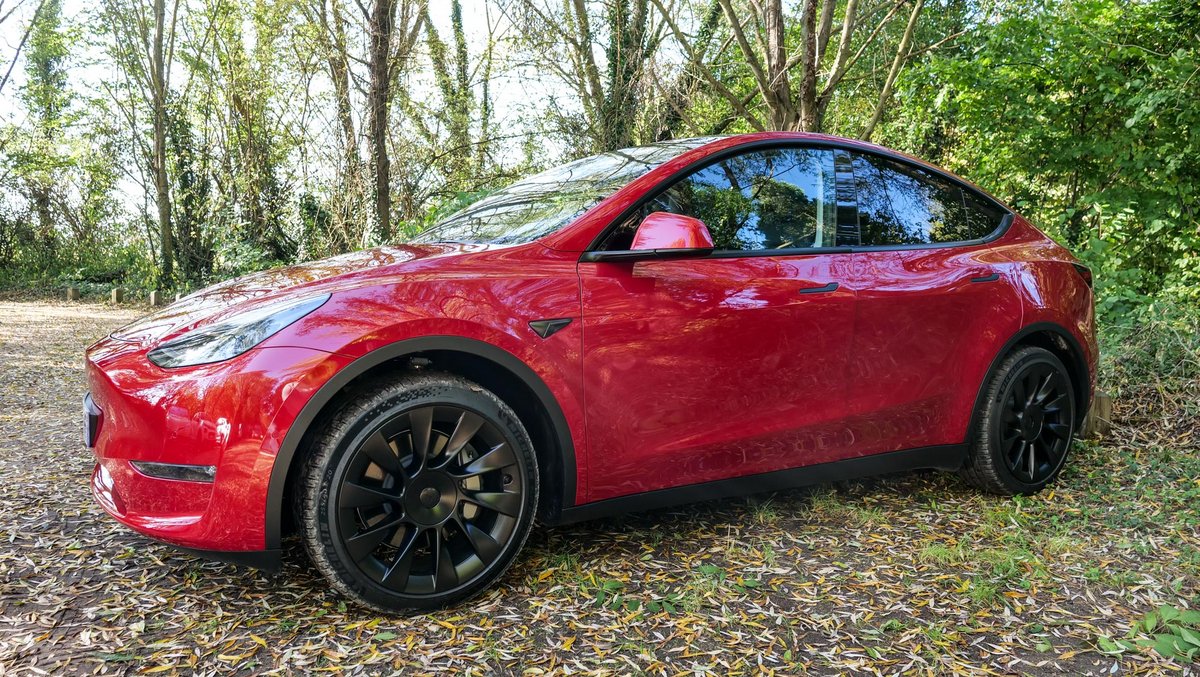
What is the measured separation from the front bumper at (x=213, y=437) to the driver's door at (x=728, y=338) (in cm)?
94

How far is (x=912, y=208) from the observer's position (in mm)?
3521

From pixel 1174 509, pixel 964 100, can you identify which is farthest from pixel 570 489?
pixel 964 100

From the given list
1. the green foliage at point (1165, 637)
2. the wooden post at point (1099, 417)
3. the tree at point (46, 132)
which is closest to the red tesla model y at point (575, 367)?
the green foliage at point (1165, 637)

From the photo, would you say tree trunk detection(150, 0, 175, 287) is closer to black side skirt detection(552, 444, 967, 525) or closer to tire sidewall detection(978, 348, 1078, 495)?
black side skirt detection(552, 444, 967, 525)

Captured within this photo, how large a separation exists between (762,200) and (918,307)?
83cm

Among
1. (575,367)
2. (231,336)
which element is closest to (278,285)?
(231,336)

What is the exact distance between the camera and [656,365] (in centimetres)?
270

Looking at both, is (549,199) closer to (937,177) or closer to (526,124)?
(937,177)

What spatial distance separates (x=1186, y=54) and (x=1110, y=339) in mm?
2826

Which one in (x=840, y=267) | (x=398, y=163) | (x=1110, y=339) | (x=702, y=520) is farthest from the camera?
(x=398, y=163)

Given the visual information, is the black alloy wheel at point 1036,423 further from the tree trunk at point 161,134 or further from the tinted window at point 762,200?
the tree trunk at point 161,134

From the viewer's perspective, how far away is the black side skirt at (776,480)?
9.00 ft

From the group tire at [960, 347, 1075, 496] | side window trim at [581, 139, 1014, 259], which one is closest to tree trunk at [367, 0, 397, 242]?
side window trim at [581, 139, 1014, 259]

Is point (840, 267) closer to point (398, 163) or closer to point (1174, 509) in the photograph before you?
point (1174, 509)
